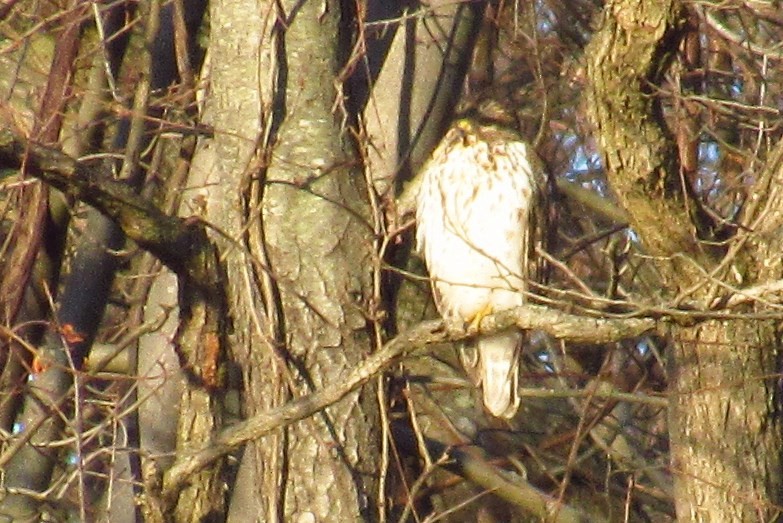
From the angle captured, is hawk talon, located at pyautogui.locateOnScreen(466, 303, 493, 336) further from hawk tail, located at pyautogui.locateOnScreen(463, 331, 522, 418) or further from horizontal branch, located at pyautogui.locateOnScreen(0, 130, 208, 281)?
horizontal branch, located at pyautogui.locateOnScreen(0, 130, 208, 281)

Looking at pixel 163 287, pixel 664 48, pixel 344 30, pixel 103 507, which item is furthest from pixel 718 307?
pixel 103 507

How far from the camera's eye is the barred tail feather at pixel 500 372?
4.80 meters

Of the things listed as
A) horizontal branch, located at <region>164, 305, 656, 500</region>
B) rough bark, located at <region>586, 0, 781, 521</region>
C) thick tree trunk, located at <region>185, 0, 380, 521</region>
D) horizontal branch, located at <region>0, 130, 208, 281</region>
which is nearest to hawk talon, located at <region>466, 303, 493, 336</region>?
horizontal branch, located at <region>164, 305, 656, 500</region>

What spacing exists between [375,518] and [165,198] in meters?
1.86

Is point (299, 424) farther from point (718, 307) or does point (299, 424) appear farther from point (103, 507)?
point (103, 507)

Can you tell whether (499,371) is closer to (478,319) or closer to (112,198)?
(478,319)

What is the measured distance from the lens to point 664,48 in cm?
356

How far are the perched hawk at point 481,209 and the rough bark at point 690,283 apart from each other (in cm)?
50

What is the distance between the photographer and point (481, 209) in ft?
14.5

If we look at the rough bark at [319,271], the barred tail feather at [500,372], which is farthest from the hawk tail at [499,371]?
the rough bark at [319,271]

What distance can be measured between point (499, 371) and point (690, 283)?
998 millimetres

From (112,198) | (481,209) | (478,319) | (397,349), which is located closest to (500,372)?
(478,319)

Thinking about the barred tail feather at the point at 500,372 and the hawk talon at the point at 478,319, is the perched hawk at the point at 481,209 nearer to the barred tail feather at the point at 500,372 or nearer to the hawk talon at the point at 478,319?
the hawk talon at the point at 478,319

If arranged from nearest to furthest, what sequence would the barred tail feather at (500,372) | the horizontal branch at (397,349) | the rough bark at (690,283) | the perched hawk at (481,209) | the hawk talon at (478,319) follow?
the horizontal branch at (397,349)
the rough bark at (690,283)
the hawk talon at (478,319)
the perched hawk at (481,209)
the barred tail feather at (500,372)
